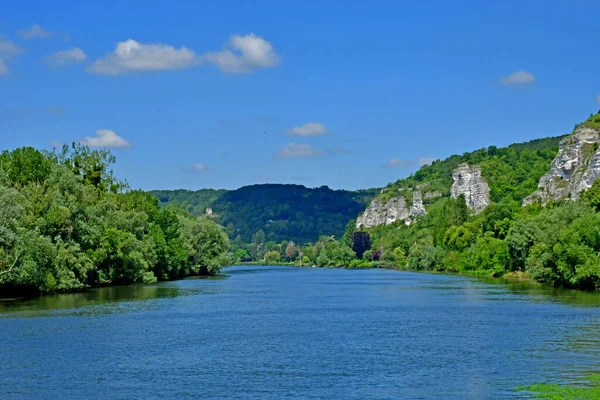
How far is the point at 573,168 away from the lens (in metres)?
164

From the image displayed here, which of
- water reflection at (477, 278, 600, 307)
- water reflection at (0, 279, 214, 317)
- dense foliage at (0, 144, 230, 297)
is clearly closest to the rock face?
water reflection at (477, 278, 600, 307)

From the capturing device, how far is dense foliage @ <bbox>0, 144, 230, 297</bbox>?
69375mm

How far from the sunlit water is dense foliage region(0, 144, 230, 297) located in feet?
15.8

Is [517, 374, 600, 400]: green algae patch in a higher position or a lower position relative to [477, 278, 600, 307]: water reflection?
lower

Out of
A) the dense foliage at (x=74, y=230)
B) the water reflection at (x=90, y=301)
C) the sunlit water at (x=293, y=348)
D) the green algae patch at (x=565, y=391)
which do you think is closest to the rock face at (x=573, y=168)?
the dense foliage at (x=74, y=230)

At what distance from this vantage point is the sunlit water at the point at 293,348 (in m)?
32.5

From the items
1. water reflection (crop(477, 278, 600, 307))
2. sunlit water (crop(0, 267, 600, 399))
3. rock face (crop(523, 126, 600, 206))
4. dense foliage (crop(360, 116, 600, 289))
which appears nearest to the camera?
sunlit water (crop(0, 267, 600, 399))

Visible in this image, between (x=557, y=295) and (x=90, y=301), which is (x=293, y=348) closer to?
(x=90, y=301)

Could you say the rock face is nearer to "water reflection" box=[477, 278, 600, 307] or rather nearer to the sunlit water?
"water reflection" box=[477, 278, 600, 307]

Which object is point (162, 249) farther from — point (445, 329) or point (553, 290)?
point (445, 329)

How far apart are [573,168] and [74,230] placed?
378 ft

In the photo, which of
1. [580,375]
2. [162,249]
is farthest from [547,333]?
[162,249]

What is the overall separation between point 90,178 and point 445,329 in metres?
72.3

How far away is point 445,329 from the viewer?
50656mm
